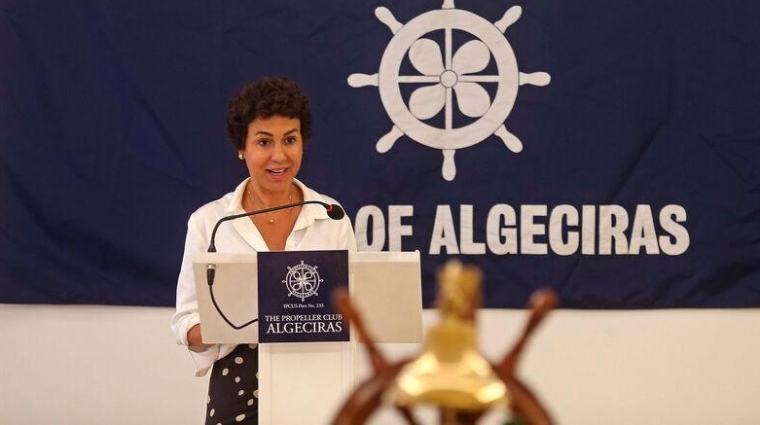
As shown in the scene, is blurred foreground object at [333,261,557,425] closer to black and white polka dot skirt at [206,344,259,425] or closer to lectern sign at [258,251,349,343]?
lectern sign at [258,251,349,343]

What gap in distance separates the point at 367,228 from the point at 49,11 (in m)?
1.28

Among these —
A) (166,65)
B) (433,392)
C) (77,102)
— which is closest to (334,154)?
(166,65)

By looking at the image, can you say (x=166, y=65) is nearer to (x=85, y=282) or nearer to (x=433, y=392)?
(x=85, y=282)

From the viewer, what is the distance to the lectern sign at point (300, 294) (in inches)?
80.0

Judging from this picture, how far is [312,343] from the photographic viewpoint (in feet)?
6.88

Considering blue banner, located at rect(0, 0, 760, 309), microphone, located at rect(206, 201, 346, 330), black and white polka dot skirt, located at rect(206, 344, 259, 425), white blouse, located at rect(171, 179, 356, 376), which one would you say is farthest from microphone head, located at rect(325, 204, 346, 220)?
blue banner, located at rect(0, 0, 760, 309)

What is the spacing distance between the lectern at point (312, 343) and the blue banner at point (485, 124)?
135cm

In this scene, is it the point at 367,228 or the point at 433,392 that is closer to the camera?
the point at 433,392

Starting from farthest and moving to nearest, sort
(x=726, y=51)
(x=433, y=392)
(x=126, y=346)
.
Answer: (x=126, y=346)
(x=726, y=51)
(x=433, y=392)

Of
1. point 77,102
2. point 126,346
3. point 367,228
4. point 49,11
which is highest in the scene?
point 49,11

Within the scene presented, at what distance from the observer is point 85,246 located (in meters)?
3.53

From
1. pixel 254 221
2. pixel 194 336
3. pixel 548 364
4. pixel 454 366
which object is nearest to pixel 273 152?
pixel 254 221

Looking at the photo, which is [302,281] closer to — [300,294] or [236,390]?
[300,294]

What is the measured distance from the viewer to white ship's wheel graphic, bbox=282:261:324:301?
204 centimetres
